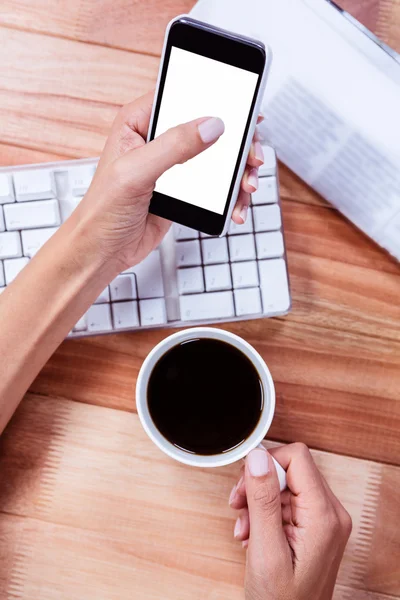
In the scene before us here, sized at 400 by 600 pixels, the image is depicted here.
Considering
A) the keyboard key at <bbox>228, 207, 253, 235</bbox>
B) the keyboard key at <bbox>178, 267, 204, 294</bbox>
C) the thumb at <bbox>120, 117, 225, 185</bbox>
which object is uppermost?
the thumb at <bbox>120, 117, 225, 185</bbox>

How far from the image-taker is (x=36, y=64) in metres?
0.67

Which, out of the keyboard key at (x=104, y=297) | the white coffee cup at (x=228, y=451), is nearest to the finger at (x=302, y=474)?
the white coffee cup at (x=228, y=451)

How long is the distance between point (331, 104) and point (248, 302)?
0.72ft

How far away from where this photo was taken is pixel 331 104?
556mm

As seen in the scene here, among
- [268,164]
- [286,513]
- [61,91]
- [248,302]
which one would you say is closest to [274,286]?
[248,302]

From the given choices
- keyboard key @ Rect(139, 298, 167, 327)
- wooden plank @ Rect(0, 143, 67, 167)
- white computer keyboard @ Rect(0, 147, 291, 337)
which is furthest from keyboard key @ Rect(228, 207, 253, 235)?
wooden plank @ Rect(0, 143, 67, 167)

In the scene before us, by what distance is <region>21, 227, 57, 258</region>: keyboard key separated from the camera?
2.02 feet

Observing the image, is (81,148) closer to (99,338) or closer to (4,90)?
(4,90)

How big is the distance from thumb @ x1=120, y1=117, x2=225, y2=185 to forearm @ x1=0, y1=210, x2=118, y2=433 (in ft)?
0.41

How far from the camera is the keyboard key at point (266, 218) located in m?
0.62

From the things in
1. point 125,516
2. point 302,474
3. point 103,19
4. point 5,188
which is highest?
point 103,19

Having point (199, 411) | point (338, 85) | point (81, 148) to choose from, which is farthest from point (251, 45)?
point (199, 411)

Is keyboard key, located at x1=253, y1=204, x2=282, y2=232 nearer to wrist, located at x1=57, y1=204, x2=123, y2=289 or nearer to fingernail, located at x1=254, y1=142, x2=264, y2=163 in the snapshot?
fingernail, located at x1=254, y1=142, x2=264, y2=163

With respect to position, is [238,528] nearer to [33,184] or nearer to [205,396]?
[205,396]
